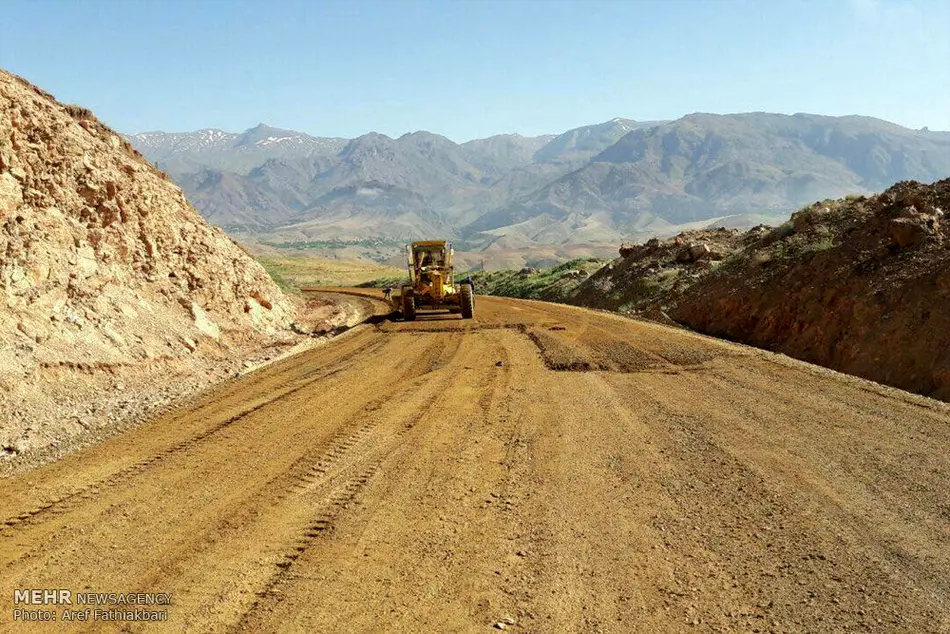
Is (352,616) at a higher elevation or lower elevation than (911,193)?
lower

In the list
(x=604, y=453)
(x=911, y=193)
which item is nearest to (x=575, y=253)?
(x=911, y=193)

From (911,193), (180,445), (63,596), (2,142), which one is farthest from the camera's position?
(911,193)

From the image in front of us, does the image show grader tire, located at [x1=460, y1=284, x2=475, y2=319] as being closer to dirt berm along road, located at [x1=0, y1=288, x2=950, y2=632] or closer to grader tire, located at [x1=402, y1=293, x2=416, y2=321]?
grader tire, located at [x1=402, y1=293, x2=416, y2=321]

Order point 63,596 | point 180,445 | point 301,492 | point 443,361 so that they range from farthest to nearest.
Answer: point 443,361 < point 180,445 < point 301,492 < point 63,596

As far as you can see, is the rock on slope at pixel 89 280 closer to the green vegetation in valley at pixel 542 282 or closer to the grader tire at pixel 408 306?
the grader tire at pixel 408 306

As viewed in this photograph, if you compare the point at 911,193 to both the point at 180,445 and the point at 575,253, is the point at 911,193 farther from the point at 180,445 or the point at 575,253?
the point at 575,253

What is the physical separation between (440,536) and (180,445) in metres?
4.29

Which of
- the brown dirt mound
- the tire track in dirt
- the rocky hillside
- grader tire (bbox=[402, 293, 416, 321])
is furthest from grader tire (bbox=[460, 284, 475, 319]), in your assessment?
the tire track in dirt

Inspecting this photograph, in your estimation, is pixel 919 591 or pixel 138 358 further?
pixel 138 358

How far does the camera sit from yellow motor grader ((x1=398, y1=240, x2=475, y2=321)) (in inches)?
885

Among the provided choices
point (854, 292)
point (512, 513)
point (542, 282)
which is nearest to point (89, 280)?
point (512, 513)

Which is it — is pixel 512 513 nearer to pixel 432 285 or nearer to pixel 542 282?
pixel 432 285

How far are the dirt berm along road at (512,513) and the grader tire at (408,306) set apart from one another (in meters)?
11.5

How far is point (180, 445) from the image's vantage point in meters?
8.21
